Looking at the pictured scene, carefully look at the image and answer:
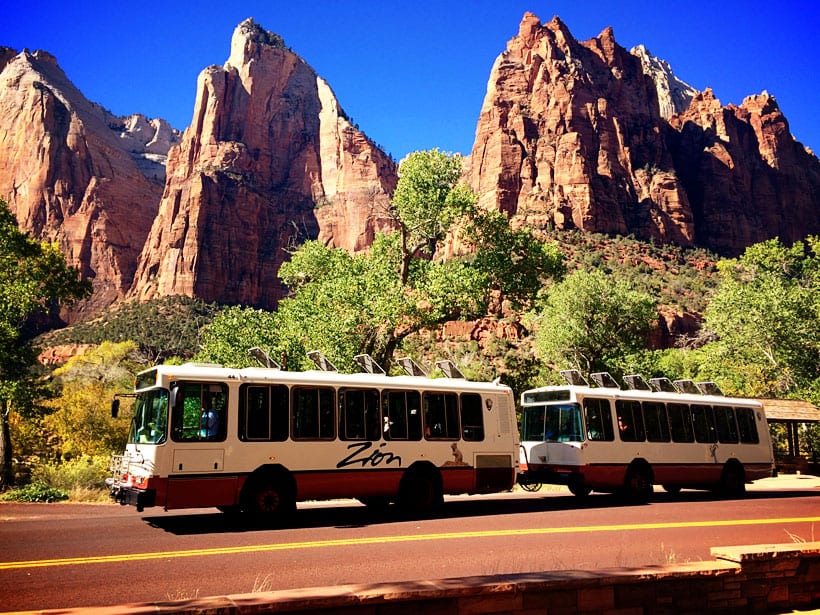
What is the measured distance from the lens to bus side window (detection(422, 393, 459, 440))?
14.9 meters

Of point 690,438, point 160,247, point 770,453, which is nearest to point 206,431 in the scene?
point 690,438

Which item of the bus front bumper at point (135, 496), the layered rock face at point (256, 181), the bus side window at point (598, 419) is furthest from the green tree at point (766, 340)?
the layered rock face at point (256, 181)

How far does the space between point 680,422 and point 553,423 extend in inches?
174

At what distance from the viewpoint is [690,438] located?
64.3ft

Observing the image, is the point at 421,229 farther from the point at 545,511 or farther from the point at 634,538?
the point at 634,538

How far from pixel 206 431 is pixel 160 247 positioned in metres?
138

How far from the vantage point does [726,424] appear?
68.5ft

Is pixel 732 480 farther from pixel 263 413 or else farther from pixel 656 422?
pixel 263 413

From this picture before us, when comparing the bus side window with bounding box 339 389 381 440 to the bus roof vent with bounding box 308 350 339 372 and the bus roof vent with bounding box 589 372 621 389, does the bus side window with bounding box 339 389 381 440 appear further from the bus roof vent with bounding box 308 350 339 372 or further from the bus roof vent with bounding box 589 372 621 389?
the bus roof vent with bounding box 589 372 621 389

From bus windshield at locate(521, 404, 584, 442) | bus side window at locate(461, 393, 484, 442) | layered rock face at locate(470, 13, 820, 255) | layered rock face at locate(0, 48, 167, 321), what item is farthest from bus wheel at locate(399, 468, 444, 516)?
layered rock face at locate(0, 48, 167, 321)

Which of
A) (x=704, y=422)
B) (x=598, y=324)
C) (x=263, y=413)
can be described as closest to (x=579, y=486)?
(x=704, y=422)

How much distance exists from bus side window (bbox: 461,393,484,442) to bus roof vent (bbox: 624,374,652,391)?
5.83 meters

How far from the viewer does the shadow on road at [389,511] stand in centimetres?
1238

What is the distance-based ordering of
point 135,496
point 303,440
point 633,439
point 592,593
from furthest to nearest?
point 633,439 → point 303,440 → point 135,496 → point 592,593
